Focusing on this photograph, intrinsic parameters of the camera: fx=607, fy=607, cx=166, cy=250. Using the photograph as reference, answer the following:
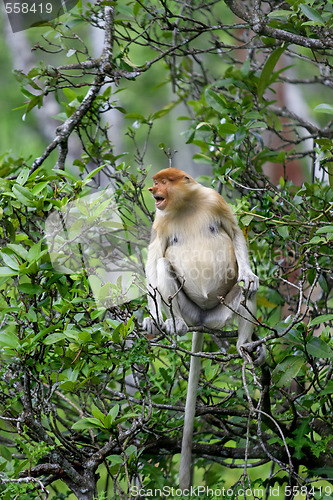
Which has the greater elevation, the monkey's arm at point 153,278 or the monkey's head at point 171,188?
the monkey's head at point 171,188

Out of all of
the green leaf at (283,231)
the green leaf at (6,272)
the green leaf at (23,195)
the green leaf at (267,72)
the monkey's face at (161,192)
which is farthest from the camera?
the green leaf at (267,72)

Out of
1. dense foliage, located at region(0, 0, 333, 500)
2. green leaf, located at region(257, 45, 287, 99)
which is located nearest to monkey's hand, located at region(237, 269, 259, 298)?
dense foliage, located at region(0, 0, 333, 500)

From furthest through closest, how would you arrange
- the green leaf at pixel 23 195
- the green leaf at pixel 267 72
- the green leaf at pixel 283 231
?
the green leaf at pixel 267 72 → the green leaf at pixel 283 231 → the green leaf at pixel 23 195

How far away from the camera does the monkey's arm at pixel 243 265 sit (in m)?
1.97

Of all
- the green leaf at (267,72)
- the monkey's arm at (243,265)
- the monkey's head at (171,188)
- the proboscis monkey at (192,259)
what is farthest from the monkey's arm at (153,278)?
the green leaf at (267,72)

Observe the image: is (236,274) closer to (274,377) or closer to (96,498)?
(274,377)

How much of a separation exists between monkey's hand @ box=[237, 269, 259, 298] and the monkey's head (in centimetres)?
33

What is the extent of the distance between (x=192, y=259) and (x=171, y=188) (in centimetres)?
26

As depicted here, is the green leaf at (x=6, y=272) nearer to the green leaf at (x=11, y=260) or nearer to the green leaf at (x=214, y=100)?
the green leaf at (x=11, y=260)

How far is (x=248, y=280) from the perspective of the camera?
1980 mm

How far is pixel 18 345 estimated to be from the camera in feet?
5.96

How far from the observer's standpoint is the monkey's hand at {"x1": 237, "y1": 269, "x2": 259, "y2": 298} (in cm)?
196

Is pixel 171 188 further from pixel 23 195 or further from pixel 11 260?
pixel 11 260

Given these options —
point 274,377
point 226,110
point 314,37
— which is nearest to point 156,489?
point 274,377
